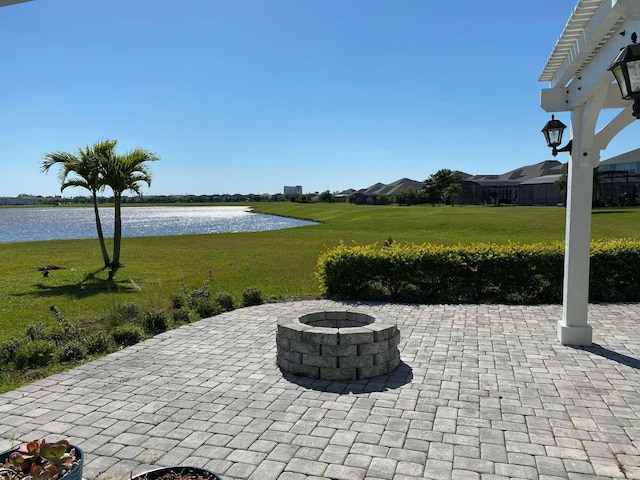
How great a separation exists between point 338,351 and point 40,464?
3.77 meters

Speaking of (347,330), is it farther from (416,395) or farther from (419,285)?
(419,285)

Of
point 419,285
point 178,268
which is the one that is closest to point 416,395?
point 419,285

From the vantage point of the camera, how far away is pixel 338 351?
623cm

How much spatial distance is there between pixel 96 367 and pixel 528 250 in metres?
9.86

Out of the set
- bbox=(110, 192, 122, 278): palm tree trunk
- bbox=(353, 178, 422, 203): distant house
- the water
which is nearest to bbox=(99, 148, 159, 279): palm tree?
bbox=(110, 192, 122, 278): palm tree trunk

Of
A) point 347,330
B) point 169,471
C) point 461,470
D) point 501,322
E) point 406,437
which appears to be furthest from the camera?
point 501,322

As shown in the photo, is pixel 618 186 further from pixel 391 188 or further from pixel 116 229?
pixel 391 188

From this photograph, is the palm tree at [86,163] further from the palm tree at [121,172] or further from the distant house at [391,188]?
the distant house at [391,188]

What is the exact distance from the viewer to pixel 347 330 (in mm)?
6395

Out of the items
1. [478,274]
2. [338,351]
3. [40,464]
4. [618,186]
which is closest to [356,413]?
[338,351]

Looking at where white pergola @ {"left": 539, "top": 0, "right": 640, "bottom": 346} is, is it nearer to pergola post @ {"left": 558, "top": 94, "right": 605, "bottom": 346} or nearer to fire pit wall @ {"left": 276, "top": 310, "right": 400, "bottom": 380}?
pergola post @ {"left": 558, "top": 94, "right": 605, "bottom": 346}

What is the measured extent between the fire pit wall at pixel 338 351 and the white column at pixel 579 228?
125 inches

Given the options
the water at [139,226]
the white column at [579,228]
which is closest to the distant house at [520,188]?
the water at [139,226]

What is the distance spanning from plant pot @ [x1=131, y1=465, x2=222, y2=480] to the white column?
6.42m
